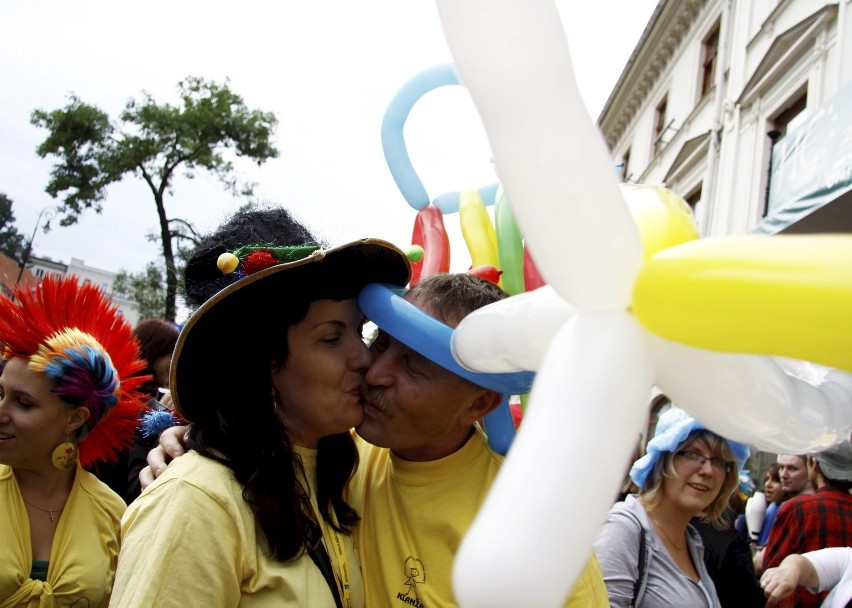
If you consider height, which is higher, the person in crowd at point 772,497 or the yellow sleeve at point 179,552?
the yellow sleeve at point 179,552

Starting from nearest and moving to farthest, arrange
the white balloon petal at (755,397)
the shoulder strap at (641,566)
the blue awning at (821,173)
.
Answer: the white balloon petal at (755,397) → the shoulder strap at (641,566) → the blue awning at (821,173)

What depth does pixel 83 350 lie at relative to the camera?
2271 millimetres

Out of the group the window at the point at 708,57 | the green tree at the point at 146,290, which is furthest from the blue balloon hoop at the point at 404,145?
the green tree at the point at 146,290

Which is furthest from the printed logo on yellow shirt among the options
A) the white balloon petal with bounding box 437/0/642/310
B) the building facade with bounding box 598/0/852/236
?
the building facade with bounding box 598/0/852/236

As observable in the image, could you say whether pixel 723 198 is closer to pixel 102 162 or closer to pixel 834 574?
pixel 834 574

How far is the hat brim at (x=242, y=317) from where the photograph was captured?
1.55 m

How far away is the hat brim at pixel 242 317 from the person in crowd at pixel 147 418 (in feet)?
3.08

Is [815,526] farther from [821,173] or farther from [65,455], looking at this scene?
[65,455]

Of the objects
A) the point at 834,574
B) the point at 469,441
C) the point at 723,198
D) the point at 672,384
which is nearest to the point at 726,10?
the point at 723,198

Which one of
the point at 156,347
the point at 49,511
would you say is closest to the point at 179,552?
the point at 49,511

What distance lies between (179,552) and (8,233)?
57.0m

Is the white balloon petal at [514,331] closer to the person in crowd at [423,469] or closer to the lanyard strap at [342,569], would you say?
the person in crowd at [423,469]

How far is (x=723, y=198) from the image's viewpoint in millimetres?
9945

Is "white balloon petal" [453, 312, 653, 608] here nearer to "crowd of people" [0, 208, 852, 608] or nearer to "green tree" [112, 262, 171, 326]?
"crowd of people" [0, 208, 852, 608]
